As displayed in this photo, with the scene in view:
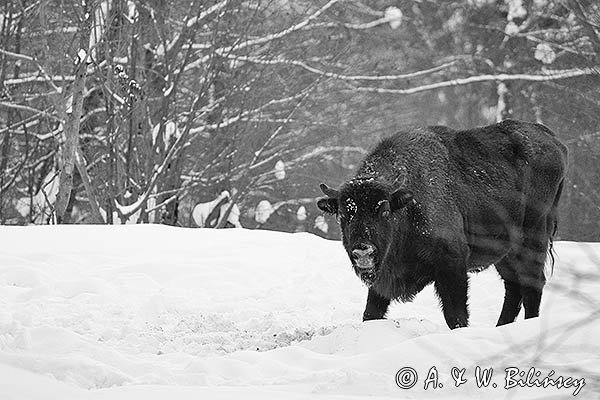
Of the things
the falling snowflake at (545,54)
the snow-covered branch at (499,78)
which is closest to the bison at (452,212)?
the snow-covered branch at (499,78)

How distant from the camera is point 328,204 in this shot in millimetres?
6441

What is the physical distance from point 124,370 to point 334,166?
18.2 meters

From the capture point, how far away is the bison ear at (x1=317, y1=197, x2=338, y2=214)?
642cm

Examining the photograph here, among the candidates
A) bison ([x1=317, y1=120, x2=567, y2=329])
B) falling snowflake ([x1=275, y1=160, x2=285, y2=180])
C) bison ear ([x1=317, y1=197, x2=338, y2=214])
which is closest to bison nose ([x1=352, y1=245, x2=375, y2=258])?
bison ([x1=317, y1=120, x2=567, y2=329])

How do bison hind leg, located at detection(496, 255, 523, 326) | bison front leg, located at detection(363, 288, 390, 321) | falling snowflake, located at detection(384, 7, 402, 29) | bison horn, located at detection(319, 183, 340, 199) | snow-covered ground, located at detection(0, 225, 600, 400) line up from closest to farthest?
snow-covered ground, located at detection(0, 225, 600, 400) < bison horn, located at detection(319, 183, 340, 199) < bison front leg, located at detection(363, 288, 390, 321) < bison hind leg, located at detection(496, 255, 523, 326) < falling snowflake, located at detection(384, 7, 402, 29)

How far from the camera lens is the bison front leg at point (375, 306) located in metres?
6.67

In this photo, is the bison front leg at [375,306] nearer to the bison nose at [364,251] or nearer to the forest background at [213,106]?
the bison nose at [364,251]

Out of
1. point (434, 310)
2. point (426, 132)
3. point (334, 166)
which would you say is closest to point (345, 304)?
point (434, 310)

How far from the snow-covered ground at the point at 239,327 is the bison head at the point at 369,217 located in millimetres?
441

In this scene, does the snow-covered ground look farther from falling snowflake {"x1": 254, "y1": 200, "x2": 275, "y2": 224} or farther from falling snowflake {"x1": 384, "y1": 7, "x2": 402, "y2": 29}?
falling snowflake {"x1": 384, "y1": 7, "x2": 402, "y2": 29}

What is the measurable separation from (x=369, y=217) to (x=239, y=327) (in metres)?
1.39

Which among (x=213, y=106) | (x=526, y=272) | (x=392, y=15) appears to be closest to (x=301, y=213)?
(x=213, y=106)

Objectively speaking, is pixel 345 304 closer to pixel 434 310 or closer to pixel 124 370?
pixel 434 310

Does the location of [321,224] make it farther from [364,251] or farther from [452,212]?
[364,251]
